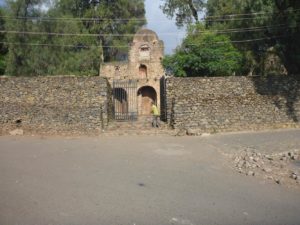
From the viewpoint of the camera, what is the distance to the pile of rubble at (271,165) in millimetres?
9174

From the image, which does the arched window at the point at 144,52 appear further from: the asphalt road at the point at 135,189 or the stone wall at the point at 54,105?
the asphalt road at the point at 135,189

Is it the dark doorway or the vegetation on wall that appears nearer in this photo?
the vegetation on wall

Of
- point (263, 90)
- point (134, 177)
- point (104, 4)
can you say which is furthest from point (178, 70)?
point (104, 4)

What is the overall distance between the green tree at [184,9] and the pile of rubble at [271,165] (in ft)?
85.6

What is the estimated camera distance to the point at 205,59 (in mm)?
20922

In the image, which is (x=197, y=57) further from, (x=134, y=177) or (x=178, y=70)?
(x=134, y=177)

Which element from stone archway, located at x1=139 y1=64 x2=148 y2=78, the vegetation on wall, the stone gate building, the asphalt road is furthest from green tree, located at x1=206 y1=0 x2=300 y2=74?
stone archway, located at x1=139 y1=64 x2=148 y2=78

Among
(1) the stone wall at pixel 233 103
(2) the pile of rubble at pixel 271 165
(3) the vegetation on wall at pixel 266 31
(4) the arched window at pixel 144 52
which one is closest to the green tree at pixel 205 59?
(3) the vegetation on wall at pixel 266 31

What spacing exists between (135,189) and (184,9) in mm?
30891

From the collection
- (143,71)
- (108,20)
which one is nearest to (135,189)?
(143,71)

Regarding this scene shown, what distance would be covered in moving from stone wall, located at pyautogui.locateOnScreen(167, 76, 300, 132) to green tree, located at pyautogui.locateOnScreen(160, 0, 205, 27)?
18.7 metres

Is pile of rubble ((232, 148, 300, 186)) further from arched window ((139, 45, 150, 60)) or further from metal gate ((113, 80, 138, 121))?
arched window ((139, 45, 150, 60))

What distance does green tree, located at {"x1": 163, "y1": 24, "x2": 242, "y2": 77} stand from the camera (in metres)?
20.8

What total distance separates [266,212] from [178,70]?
15.0 meters
